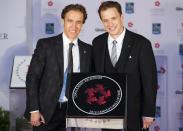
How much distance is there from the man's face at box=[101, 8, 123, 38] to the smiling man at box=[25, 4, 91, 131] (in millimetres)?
173

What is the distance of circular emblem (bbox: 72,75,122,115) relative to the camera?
265cm

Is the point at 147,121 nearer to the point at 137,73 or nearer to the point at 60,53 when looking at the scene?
the point at 137,73

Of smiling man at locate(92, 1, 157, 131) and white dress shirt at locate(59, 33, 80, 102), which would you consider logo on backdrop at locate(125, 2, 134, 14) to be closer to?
smiling man at locate(92, 1, 157, 131)

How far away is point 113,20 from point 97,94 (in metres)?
0.63

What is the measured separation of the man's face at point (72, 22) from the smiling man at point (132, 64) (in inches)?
6.9

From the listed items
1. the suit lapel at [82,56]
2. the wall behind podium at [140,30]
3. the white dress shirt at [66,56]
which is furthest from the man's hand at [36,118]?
the wall behind podium at [140,30]

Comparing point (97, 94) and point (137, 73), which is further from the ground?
point (137, 73)

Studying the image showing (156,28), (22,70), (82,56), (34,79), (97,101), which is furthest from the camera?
(156,28)

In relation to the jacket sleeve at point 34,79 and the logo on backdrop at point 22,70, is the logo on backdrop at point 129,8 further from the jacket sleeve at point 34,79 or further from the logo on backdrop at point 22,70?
the jacket sleeve at point 34,79

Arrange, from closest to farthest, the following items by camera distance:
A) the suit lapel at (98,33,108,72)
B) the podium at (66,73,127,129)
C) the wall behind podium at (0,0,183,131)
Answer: the podium at (66,73,127,129) → the suit lapel at (98,33,108,72) → the wall behind podium at (0,0,183,131)

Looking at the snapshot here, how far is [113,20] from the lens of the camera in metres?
2.97

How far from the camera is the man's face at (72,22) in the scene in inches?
116

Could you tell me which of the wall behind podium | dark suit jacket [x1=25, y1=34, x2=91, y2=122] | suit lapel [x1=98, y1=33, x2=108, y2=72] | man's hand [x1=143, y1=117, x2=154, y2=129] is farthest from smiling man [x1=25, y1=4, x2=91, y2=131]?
the wall behind podium

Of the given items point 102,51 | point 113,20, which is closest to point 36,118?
point 102,51
